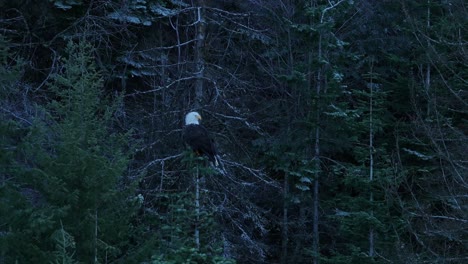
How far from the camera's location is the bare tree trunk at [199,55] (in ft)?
41.2

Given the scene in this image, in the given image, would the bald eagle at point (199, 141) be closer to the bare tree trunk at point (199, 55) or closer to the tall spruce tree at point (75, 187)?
the tall spruce tree at point (75, 187)

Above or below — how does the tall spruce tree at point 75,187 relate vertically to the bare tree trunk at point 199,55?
below

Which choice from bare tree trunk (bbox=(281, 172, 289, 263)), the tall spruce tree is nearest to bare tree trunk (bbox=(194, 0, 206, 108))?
the tall spruce tree

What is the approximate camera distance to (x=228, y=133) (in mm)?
14062

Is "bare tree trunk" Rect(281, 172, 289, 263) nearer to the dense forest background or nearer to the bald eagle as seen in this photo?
the dense forest background

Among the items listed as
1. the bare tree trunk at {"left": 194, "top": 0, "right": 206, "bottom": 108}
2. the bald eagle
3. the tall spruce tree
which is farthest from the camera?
the bare tree trunk at {"left": 194, "top": 0, "right": 206, "bottom": 108}

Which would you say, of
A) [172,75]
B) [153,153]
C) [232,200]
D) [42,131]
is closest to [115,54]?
[172,75]

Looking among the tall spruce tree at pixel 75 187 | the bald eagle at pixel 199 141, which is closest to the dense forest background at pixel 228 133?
the tall spruce tree at pixel 75 187

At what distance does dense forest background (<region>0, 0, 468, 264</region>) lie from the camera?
9602mm

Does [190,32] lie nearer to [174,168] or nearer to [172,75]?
[172,75]

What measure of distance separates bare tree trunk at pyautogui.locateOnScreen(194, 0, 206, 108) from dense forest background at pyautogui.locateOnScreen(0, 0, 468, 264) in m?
0.04

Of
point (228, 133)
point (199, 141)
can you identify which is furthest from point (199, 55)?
point (199, 141)

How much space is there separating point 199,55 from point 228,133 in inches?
77.6

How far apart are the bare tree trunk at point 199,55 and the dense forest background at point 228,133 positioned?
0.04 m
